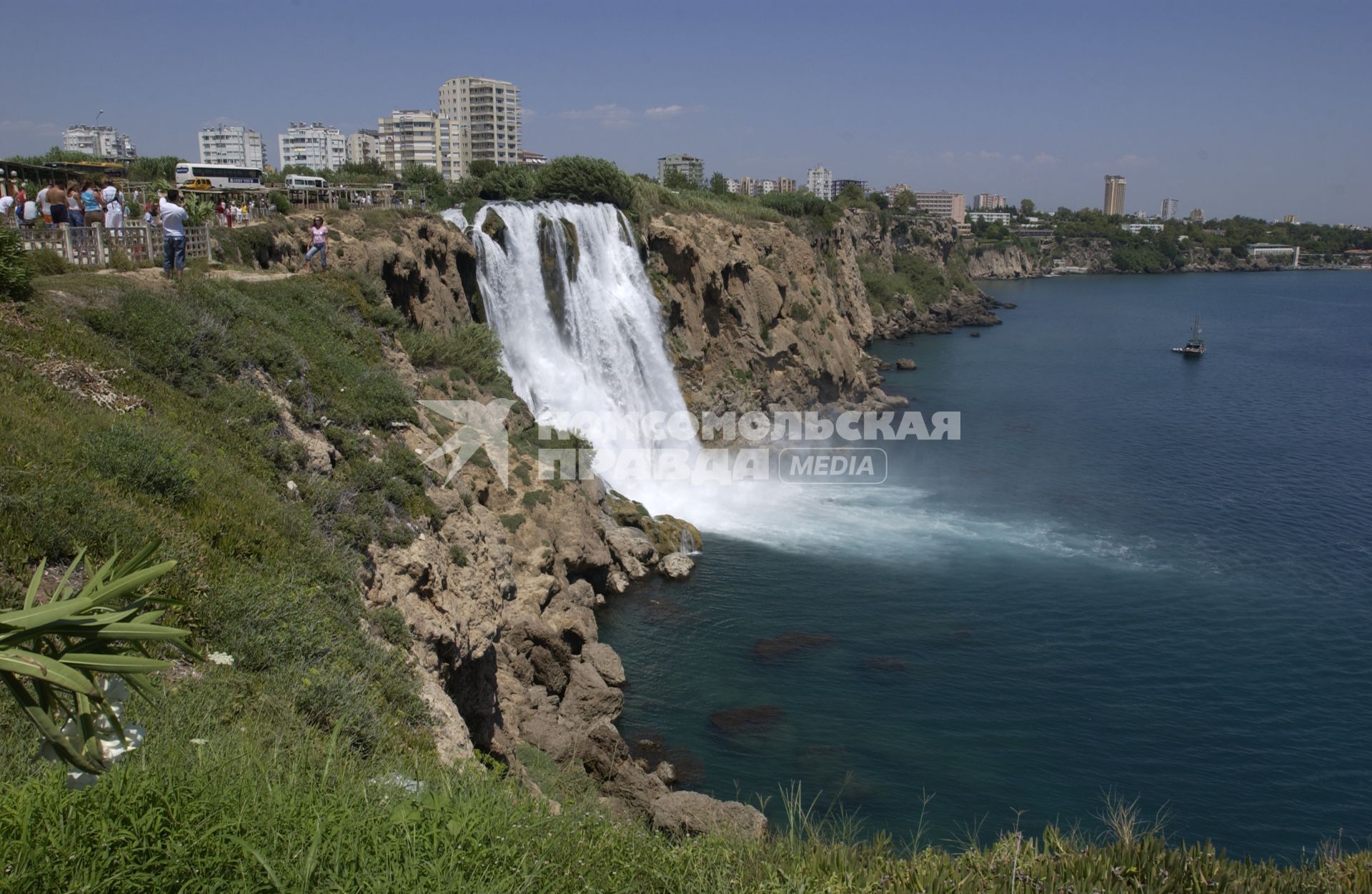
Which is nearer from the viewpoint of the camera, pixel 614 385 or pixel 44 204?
pixel 44 204

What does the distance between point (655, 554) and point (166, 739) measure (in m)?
19.3

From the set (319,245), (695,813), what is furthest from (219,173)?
(695,813)

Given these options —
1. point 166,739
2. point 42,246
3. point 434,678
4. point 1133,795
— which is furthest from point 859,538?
point 166,739

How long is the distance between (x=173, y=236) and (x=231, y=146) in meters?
154

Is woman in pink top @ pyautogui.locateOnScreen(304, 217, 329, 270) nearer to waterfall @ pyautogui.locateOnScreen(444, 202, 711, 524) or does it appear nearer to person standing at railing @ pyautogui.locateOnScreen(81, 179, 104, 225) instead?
person standing at railing @ pyautogui.locateOnScreen(81, 179, 104, 225)

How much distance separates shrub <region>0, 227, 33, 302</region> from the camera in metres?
12.3

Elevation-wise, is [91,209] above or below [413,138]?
below

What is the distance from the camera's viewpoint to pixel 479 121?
427 feet

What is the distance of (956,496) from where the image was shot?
32031 mm

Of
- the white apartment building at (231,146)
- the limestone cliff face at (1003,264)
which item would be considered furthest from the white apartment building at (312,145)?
the limestone cliff face at (1003,264)

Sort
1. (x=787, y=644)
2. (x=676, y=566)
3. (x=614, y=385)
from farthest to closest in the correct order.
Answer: (x=614, y=385) → (x=676, y=566) → (x=787, y=644)

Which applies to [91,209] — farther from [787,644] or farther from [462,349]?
[787,644]

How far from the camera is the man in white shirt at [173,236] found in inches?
671

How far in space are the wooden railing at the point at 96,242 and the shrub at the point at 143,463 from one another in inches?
285
